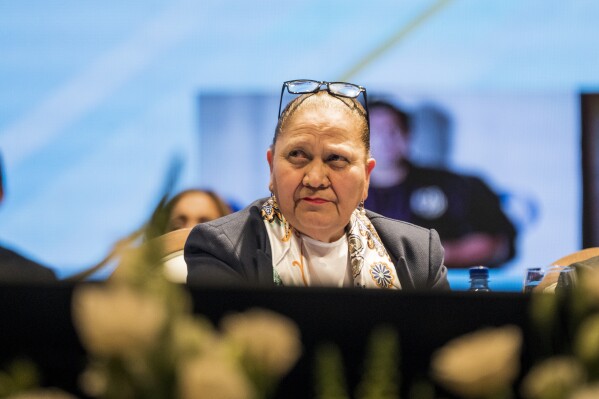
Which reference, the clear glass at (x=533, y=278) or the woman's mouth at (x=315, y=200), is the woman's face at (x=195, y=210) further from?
the clear glass at (x=533, y=278)

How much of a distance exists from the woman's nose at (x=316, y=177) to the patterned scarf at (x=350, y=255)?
0.40 ft

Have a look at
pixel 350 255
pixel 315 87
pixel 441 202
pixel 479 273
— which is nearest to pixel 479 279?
pixel 479 273

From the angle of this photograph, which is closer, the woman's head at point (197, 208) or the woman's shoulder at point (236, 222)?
the woman's shoulder at point (236, 222)

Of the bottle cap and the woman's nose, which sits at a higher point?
the woman's nose

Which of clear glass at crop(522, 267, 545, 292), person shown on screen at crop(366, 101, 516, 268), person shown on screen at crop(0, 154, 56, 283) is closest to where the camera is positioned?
clear glass at crop(522, 267, 545, 292)

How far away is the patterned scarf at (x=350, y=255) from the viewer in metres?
2.05

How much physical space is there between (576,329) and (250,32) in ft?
12.6

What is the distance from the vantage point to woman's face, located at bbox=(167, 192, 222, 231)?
10.7ft

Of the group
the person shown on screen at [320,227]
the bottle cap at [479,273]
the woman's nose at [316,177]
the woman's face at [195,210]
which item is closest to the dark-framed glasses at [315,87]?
the person shown on screen at [320,227]

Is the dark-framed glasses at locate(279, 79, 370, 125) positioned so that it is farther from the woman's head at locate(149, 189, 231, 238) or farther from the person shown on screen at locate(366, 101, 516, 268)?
the person shown on screen at locate(366, 101, 516, 268)

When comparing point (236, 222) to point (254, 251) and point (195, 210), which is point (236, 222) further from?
point (195, 210)

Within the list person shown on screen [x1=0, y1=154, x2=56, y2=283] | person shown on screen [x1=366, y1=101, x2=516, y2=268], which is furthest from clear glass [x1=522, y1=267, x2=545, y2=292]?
person shown on screen [x1=366, y1=101, x2=516, y2=268]

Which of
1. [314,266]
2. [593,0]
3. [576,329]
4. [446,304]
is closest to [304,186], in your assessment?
[314,266]

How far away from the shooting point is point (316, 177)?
2.12 m
